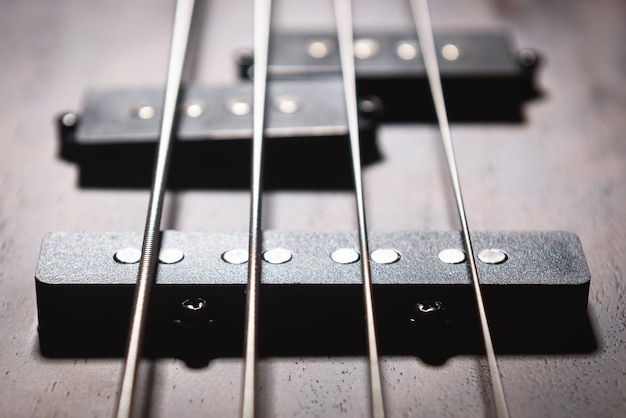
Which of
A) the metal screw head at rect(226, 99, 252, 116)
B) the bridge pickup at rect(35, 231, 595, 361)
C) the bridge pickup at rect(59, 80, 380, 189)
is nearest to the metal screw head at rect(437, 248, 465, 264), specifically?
the bridge pickup at rect(35, 231, 595, 361)

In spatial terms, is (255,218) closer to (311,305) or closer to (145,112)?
(311,305)

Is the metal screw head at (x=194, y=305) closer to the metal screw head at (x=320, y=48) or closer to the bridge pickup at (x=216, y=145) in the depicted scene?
the bridge pickup at (x=216, y=145)

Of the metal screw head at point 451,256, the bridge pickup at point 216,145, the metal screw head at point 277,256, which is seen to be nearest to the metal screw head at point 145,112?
the bridge pickup at point 216,145

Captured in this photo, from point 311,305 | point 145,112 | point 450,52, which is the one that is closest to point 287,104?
point 145,112

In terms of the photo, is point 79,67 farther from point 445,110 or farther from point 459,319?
point 459,319

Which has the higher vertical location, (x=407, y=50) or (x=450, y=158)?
(x=407, y=50)

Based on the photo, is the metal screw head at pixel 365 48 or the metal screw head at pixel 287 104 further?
the metal screw head at pixel 365 48
